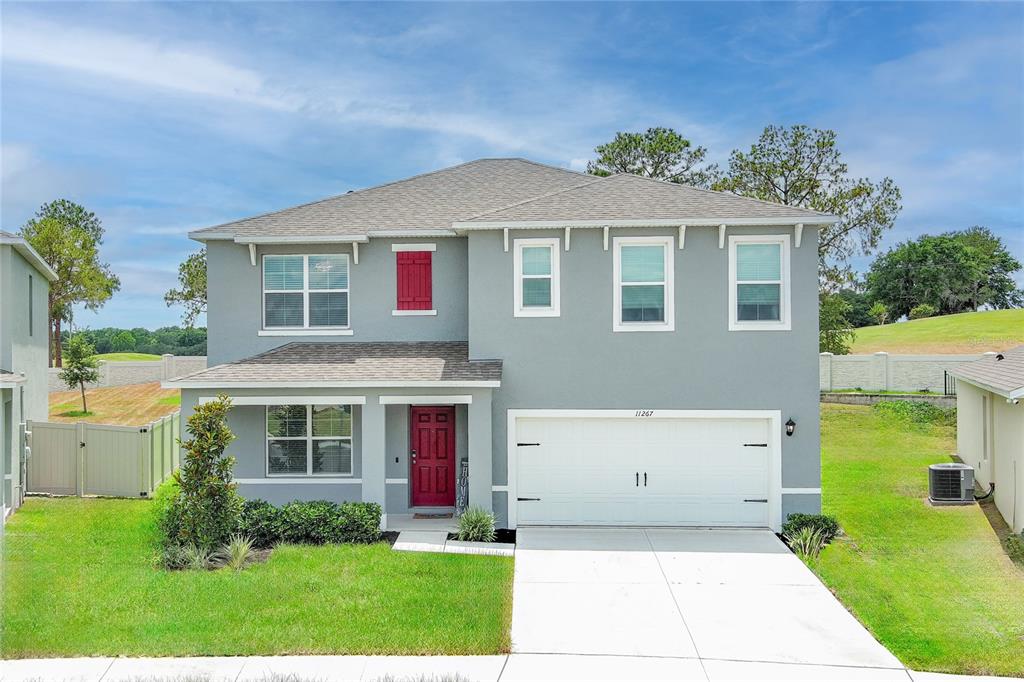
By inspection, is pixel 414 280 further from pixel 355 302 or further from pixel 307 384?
pixel 307 384

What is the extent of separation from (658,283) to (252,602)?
339 inches

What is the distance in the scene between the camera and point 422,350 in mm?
14727

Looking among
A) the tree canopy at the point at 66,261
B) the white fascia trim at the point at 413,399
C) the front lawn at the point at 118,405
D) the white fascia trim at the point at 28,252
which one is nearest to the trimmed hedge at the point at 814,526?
the white fascia trim at the point at 413,399

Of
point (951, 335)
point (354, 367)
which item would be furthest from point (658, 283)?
point (951, 335)

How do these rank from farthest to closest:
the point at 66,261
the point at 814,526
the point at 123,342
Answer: the point at 123,342, the point at 66,261, the point at 814,526

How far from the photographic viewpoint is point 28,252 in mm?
15789

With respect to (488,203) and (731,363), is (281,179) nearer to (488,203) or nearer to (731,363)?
(488,203)

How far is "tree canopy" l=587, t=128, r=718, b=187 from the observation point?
101 ft

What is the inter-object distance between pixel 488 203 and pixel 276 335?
5303 millimetres

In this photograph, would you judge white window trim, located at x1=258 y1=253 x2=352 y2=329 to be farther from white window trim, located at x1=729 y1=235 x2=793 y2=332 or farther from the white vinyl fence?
white window trim, located at x1=729 y1=235 x2=793 y2=332

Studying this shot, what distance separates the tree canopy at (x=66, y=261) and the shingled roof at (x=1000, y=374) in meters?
34.4

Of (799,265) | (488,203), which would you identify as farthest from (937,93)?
(488,203)

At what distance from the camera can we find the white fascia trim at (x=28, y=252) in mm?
14634

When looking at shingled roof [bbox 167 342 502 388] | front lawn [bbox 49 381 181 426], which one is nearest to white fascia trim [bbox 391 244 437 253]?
shingled roof [bbox 167 342 502 388]
